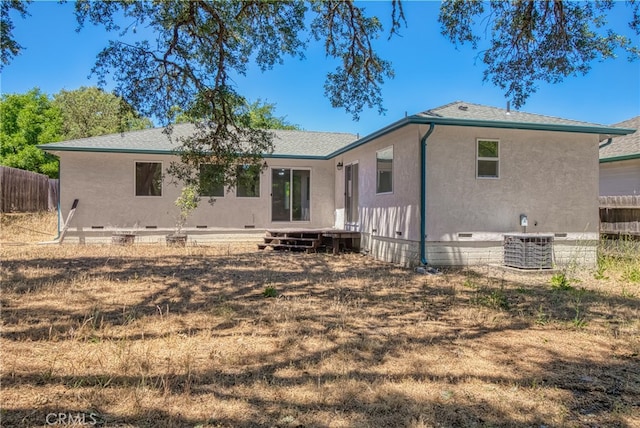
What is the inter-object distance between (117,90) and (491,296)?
766 centimetres

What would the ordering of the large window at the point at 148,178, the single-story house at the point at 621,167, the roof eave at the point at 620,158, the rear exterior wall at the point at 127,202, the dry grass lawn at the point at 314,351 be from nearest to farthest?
A: the dry grass lawn at the point at 314,351 → the roof eave at the point at 620,158 → the single-story house at the point at 621,167 → the rear exterior wall at the point at 127,202 → the large window at the point at 148,178

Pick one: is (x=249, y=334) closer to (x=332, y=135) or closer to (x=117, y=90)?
(x=117, y=90)

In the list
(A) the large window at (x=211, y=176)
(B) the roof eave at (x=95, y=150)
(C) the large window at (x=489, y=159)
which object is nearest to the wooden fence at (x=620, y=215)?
Result: (C) the large window at (x=489, y=159)

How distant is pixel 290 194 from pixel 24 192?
531 inches

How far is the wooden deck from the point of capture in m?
11.7

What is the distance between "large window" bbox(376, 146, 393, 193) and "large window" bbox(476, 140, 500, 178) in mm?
2000

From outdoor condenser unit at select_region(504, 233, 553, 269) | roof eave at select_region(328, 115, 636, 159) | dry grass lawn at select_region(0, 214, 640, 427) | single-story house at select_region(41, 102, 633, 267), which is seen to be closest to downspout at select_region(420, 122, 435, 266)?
single-story house at select_region(41, 102, 633, 267)

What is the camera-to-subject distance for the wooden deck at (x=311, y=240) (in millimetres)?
11680

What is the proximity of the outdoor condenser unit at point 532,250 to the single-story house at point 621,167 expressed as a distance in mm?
4293

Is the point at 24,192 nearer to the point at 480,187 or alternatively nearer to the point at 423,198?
the point at 423,198

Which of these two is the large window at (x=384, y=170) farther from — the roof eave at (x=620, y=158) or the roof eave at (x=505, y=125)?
the roof eave at (x=620, y=158)

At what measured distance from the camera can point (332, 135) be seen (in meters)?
17.4

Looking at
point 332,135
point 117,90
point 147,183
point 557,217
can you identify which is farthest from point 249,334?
point 332,135

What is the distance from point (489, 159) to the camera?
9.01m
